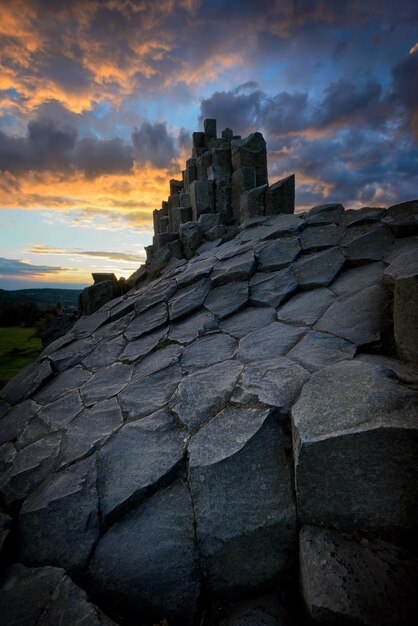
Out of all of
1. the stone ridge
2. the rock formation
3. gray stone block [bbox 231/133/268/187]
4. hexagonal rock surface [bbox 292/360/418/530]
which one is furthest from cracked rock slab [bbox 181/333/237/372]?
gray stone block [bbox 231/133/268/187]

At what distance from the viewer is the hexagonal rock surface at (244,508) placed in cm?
193

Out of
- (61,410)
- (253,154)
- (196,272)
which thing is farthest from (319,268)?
(253,154)

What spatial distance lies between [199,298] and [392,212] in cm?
349

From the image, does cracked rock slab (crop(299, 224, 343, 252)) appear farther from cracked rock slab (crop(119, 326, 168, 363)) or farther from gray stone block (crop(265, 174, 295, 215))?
cracked rock slab (crop(119, 326, 168, 363))

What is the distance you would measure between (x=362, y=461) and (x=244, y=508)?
32.8 inches

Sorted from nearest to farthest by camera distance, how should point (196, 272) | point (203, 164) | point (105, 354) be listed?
point (105, 354), point (196, 272), point (203, 164)

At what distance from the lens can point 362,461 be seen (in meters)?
1.79

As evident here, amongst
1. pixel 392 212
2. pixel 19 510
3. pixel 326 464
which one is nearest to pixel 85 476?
pixel 19 510

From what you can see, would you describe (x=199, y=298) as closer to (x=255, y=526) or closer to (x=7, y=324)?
(x=255, y=526)

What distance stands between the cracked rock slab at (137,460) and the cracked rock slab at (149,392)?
0.62 ft

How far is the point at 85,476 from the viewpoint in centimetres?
260

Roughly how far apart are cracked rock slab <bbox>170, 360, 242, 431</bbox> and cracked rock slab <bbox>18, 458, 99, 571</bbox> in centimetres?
94

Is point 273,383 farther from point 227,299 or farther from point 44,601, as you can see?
point 227,299

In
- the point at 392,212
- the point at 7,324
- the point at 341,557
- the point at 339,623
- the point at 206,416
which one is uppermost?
the point at 392,212
